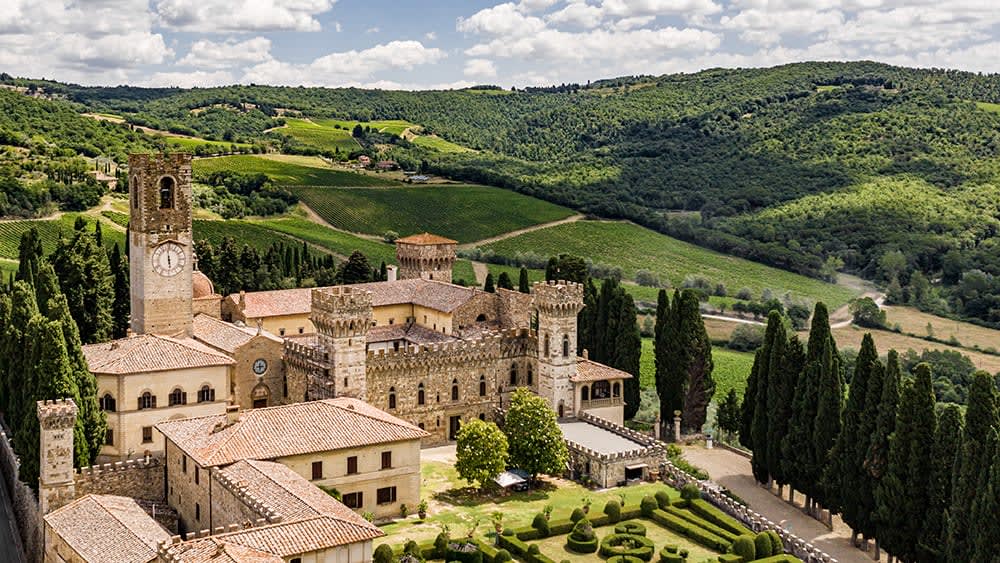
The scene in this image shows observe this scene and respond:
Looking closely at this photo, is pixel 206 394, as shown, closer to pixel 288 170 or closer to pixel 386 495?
pixel 386 495

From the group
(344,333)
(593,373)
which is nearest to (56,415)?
(344,333)

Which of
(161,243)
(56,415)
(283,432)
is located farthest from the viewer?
(161,243)

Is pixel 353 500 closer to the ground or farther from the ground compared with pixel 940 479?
closer to the ground

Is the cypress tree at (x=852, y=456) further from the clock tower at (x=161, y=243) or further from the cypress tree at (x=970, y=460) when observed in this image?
the clock tower at (x=161, y=243)

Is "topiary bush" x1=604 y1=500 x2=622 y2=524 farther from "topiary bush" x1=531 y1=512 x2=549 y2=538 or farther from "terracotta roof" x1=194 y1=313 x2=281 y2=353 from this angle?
"terracotta roof" x1=194 y1=313 x2=281 y2=353

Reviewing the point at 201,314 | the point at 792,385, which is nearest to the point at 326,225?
the point at 201,314

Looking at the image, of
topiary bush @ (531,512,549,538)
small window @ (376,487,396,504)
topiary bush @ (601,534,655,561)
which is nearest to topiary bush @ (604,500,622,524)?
topiary bush @ (601,534,655,561)
